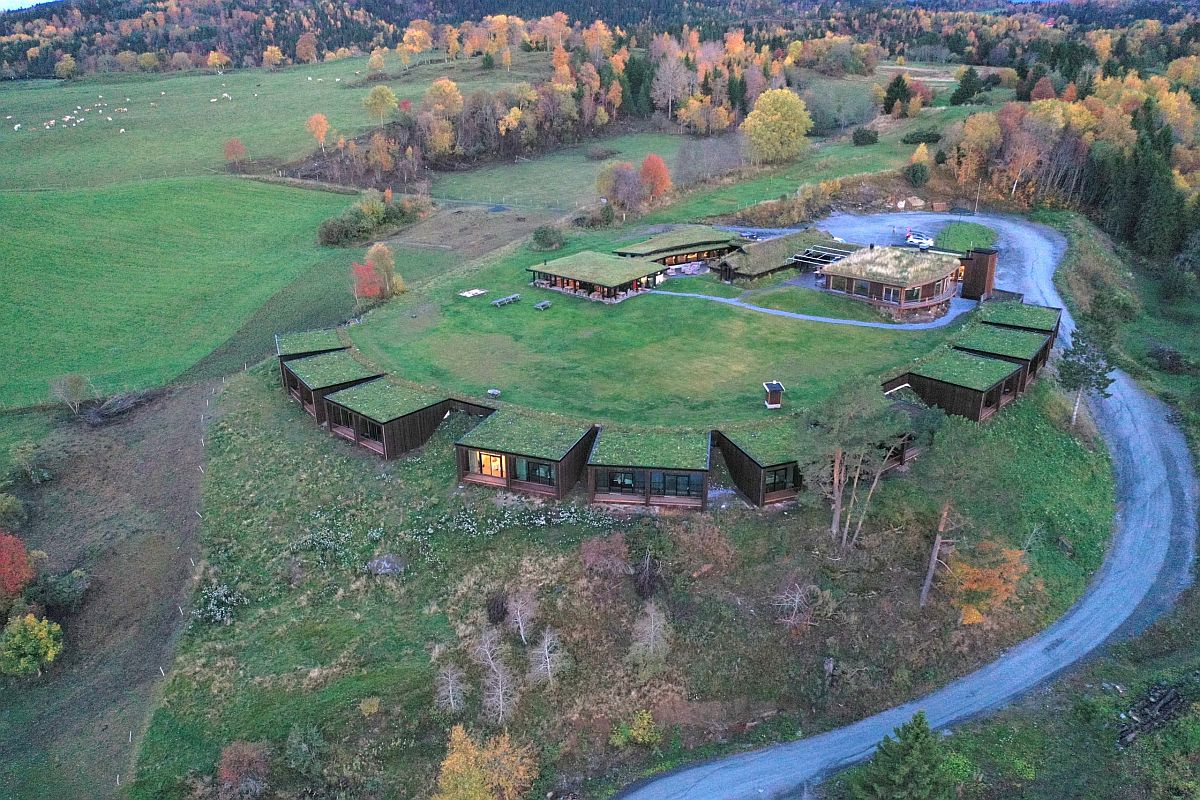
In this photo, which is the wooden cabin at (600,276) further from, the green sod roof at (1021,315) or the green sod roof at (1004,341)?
the green sod roof at (1021,315)

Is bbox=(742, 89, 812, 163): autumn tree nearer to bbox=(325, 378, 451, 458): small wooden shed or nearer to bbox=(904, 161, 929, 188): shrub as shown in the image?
bbox=(904, 161, 929, 188): shrub

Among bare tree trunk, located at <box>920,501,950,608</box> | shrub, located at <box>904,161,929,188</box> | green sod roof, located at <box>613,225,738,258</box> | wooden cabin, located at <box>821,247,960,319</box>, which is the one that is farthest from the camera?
shrub, located at <box>904,161,929,188</box>

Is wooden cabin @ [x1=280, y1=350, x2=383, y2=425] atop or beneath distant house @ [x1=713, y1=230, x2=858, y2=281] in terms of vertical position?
beneath

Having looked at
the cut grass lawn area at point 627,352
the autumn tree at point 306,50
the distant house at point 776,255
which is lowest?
the cut grass lawn area at point 627,352

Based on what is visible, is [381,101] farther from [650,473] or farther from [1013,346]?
[1013,346]

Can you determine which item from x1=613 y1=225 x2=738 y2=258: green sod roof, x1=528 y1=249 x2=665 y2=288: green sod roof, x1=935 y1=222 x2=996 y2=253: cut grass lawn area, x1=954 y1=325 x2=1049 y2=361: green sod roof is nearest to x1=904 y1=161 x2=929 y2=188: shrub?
x1=935 y1=222 x2=996 y2=253: cut grass lawn area

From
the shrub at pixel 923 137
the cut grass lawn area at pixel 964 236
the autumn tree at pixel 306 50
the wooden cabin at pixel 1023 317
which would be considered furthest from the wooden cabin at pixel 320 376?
the autumn tree at pixel 306 50

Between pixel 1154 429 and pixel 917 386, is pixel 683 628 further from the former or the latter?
pixel 1154 429
